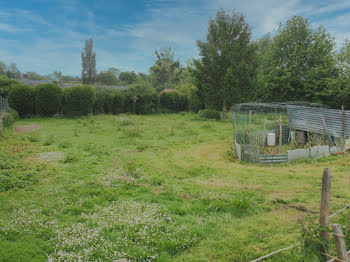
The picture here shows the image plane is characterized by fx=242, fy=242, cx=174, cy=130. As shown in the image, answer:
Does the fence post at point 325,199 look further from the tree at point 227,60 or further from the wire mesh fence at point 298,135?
the tree at point 227,60

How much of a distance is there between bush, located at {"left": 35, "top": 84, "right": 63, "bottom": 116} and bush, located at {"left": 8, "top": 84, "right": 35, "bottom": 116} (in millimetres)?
499

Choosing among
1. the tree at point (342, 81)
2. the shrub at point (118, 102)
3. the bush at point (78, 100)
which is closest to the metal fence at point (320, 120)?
the tree at point (342, 81)

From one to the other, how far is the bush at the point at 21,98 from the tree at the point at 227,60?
15906 mm

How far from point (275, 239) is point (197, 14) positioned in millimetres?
26480

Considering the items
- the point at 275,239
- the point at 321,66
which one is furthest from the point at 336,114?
the point at 321,66

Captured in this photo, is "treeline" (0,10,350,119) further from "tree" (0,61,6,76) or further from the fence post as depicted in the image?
"tree" (0,61,6,76)

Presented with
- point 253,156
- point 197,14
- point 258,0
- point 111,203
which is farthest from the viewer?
point 197,14

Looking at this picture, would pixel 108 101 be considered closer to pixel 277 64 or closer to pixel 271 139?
pixel 277 64

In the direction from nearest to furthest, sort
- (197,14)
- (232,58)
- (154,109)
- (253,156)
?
(253,156) → (232,58) → (197,14) → (154,109)

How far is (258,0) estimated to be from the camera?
1368 centimetres

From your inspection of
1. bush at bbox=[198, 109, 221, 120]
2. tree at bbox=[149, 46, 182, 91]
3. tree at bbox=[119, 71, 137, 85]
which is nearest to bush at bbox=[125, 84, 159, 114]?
bush at bbox=[198, 109, 221, 120]

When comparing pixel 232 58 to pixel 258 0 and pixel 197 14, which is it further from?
pixel 258 0

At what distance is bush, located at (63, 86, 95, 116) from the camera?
23516mm

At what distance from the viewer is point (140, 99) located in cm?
2914
